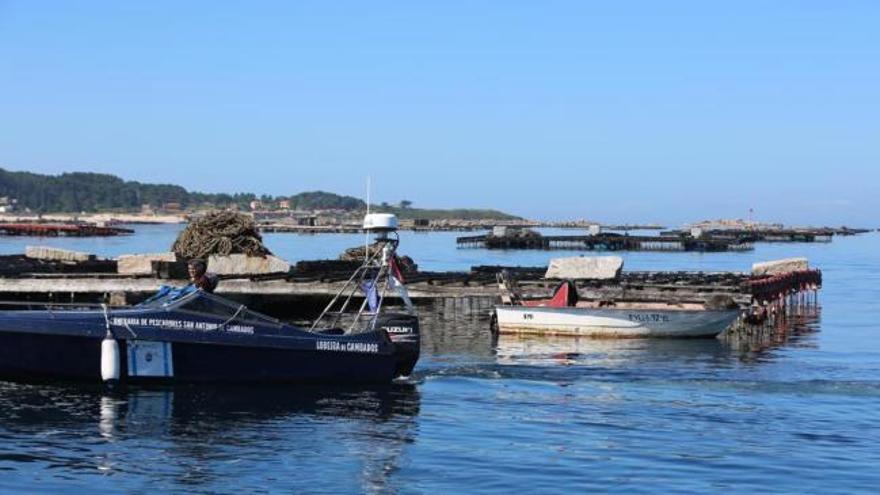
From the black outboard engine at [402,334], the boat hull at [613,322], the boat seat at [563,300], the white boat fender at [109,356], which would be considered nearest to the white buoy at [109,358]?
the white boat fender at [109,356]

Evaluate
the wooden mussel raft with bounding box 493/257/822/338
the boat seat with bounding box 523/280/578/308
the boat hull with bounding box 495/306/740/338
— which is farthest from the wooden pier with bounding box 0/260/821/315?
the boat hull with bounding box 495/306/740/338

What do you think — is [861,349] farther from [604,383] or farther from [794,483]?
[794,483]

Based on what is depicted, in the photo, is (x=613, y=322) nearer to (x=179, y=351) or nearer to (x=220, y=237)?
(x=179, y=351)

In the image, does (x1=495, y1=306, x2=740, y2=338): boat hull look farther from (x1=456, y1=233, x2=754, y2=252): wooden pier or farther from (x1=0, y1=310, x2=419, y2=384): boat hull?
(x1=456, y1=233, x2=754, y2=252): wooden pier

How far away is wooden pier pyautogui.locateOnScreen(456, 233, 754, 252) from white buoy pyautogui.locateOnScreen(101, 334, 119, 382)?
389 ft

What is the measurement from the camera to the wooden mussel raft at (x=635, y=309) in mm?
33875

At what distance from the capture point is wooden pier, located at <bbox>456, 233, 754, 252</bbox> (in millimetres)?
139000

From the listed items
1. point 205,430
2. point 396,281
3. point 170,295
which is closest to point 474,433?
point 205,430

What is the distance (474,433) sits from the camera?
18125 millimetres

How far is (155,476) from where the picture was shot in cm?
1480

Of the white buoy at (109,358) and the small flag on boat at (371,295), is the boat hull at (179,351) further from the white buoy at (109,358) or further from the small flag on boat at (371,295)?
the small flag on boat at (371,295)

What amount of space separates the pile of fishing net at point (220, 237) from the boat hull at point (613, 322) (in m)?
16.0

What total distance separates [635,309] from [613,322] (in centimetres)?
75

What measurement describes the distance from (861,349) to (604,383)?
40.4 feet
